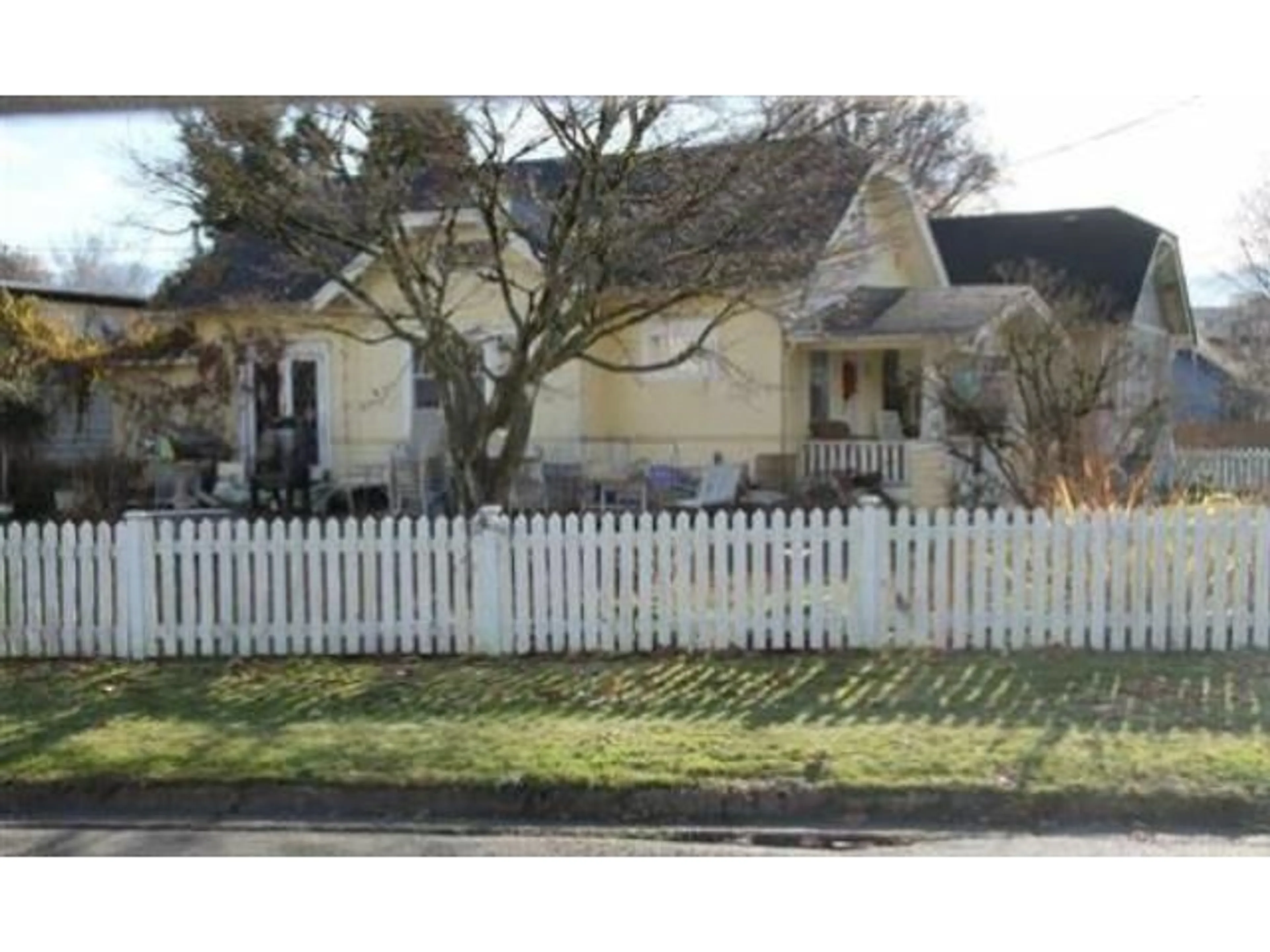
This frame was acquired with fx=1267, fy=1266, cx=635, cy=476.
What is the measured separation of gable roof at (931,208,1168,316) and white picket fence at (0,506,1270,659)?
15813 millimetres

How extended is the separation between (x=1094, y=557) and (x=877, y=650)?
1.52 meters

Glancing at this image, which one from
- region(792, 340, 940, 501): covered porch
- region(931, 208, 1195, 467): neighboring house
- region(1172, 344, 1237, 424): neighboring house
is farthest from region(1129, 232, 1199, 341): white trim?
region(792, 340, 940, 501): covered porch

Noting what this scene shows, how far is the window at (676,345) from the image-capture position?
55.9 feet

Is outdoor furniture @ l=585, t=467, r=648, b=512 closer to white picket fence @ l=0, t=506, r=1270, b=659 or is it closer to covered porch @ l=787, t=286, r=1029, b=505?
covered porch @ l=787, t=286, r=1029, b=505

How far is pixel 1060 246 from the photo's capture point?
25.5 m

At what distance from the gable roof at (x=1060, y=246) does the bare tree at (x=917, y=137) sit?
891 mm

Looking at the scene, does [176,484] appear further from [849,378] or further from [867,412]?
[867,412]

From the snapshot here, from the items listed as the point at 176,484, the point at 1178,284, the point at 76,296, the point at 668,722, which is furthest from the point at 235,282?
the point at 1178,284

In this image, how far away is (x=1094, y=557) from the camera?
8.17 m

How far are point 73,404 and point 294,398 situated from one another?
328 cm

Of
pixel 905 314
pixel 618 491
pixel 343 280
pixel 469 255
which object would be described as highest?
pixel 469 255

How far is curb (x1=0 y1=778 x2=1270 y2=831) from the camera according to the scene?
5.30 meters

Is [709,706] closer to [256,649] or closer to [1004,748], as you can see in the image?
[1004,748]

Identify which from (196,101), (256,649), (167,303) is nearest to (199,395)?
(167,303)
